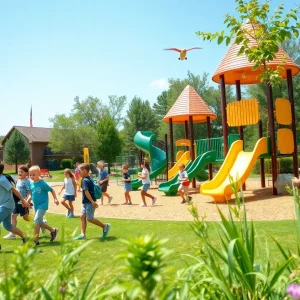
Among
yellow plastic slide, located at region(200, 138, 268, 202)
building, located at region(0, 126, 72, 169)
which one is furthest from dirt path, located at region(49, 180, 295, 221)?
building, located at region(0, 126, 72, 169)

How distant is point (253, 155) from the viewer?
13281mm

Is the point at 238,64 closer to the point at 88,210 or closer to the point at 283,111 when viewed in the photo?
the point at 283,111

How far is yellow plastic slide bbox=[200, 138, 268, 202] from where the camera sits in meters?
12.7

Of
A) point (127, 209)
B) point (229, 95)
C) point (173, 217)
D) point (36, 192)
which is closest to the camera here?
point (36, 192)

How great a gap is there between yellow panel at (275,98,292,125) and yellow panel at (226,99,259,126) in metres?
0.75

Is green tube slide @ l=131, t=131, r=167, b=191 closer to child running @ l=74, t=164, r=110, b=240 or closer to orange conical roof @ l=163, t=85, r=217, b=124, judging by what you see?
orange conical roof @ l=163, t=85, r=217, b=124

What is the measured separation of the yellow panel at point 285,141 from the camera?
14.0 meters

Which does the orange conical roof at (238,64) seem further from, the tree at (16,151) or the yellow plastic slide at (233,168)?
the tree at (16,151)

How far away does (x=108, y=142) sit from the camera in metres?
46.3

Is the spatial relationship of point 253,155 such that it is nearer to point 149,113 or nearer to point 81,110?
point 149,113

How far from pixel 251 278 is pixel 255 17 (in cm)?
498

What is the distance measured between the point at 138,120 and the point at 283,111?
4895cm

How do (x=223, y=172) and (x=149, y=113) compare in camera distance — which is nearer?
(x=223, y=172)

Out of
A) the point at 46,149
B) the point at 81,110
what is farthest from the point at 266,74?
the point at 81,110
